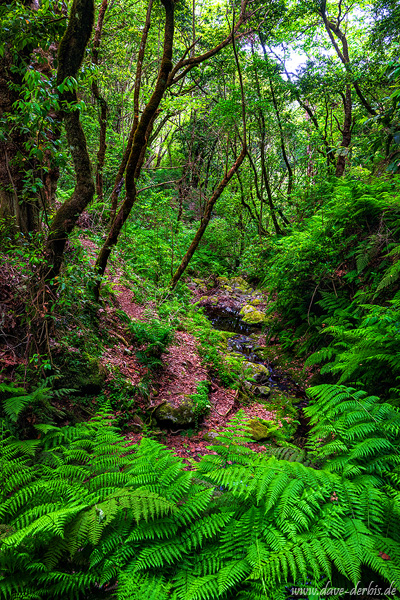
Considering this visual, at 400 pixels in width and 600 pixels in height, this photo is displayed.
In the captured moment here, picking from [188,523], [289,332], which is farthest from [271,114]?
[188,523]

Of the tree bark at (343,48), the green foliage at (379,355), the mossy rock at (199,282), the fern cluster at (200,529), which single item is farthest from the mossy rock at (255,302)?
the fern cluster at (200,529)

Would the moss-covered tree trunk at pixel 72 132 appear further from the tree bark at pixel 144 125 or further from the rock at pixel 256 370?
the rock at pixel 256 370

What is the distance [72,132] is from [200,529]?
4610 mm

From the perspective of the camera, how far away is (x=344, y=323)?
586cm

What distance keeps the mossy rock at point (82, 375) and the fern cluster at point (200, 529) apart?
2.01 metres

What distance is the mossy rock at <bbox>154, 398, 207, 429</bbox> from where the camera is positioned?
4.88 metres

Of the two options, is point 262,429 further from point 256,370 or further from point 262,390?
point 256,370

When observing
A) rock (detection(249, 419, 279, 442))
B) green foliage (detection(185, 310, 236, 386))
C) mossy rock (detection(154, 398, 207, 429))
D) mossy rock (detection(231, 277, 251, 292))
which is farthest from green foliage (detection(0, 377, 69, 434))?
mossy rock (detection(231, 277, 251, 292))

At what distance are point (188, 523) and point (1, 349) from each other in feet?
9.80

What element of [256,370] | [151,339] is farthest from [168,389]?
[256,370]

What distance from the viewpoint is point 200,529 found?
5.74 ft

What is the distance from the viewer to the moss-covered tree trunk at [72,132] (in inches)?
134

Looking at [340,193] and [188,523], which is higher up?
[340,193]

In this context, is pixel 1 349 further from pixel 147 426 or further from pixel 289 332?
pixel 289 332
